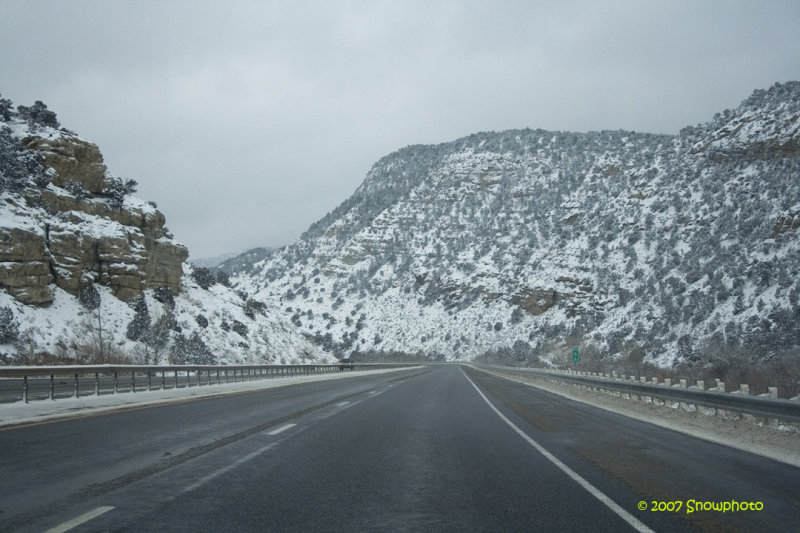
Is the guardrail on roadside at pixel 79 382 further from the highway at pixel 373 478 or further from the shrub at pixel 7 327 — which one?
the shrub at pixel 7 327

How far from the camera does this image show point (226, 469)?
7.27 meters

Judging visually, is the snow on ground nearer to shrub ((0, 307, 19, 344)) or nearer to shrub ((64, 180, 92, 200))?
shrub ((0, 307, 19, 344))

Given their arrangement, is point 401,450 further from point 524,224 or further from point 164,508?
point 524,224

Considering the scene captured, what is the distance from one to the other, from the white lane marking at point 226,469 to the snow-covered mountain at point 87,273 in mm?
31079

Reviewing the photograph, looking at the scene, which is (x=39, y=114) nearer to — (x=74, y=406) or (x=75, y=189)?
(x=75, y=189)

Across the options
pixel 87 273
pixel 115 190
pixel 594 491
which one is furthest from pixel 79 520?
pixel 115 190

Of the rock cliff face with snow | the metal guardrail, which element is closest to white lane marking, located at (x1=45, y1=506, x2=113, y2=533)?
the metal guardrail

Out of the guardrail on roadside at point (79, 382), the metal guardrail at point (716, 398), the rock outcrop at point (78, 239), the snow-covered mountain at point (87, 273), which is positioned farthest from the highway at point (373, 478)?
the rock outcrop at point (78, 239)

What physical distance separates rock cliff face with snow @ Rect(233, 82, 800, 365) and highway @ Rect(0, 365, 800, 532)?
1314 inches

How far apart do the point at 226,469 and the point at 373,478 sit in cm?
179

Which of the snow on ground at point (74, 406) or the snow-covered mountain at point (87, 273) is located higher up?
the snow-covered mountain at point (87, 273)

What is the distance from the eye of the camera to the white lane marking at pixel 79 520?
475 centimetres

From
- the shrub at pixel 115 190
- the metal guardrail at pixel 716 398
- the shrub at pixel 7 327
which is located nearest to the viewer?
the metal guardrail at pixel 716 398

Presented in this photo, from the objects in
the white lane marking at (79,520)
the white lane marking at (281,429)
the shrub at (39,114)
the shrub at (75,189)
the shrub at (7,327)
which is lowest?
the white lane marking at (281,429)
